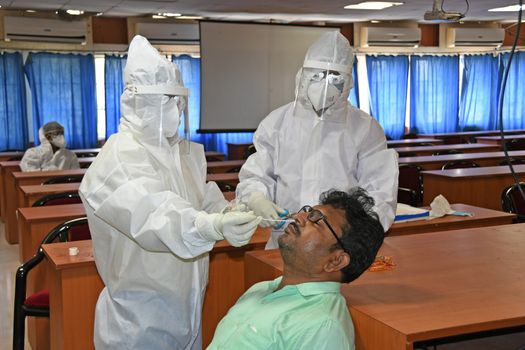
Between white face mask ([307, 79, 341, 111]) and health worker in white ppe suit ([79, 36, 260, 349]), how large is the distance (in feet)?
2.07

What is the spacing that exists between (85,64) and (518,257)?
293 inches

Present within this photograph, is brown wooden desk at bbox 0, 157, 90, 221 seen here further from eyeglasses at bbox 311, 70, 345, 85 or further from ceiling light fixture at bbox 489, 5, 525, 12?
ceiling light fixture at bbox 489, 5, 525, 12

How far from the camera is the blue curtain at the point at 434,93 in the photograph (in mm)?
10898

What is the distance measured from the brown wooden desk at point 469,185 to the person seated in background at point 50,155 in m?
3.41

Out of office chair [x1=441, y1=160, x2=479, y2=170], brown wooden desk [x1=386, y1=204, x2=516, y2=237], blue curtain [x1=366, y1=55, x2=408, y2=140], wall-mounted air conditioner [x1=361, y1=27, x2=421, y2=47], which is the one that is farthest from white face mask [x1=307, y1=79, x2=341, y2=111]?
blue curtain [x1=366, y1=55, x2=408, y2=140]

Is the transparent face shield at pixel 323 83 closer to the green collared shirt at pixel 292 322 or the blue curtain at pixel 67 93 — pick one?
the green collared shirt at pixel 292 322

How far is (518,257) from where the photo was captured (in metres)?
2.21

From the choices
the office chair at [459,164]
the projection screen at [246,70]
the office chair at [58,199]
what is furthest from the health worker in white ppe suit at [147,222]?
the projection screen at [246,70]

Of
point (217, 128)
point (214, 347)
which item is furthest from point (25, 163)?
point (214, 347)

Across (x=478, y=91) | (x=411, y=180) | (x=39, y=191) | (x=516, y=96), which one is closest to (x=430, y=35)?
(x=478, y=91)

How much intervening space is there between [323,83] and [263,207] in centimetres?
65

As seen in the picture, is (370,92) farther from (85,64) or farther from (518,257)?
(518,257)

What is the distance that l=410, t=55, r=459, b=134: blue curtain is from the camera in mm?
10898

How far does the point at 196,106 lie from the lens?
9211 mm
